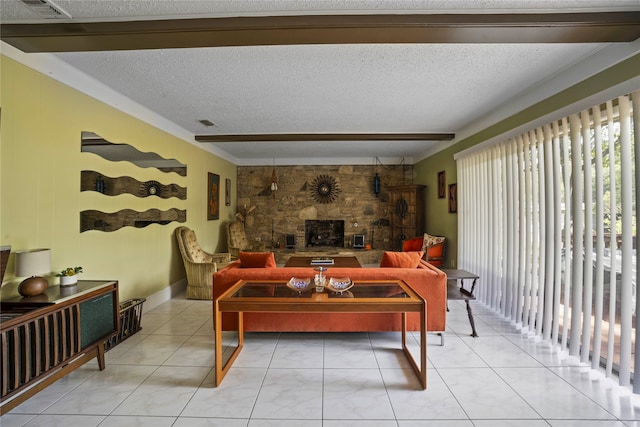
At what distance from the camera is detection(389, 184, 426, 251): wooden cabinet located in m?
6.63

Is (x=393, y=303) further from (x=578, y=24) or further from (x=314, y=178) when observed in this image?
(x=314, y=178)

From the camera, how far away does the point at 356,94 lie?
340cm

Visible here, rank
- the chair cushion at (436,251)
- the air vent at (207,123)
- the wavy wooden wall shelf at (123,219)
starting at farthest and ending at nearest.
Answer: the chair cushion at (436,251), the air vent at (207,123), the wavy wooden wall shelf at (123,219)

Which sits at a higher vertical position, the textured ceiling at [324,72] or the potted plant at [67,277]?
the textured ceiling at [324,72]

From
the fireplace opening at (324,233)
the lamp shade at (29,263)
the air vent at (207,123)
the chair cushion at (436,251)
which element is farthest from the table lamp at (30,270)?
the fireplace opening at (324,233)

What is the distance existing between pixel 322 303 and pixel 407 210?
16.2 ft

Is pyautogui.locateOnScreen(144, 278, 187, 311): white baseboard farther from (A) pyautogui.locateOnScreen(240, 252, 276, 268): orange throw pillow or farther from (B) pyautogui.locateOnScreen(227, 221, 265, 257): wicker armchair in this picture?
(A) pyautogui.locateOnScreen(240, 252, 276, 268): orange throw pillow

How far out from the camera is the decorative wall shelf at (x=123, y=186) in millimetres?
3025

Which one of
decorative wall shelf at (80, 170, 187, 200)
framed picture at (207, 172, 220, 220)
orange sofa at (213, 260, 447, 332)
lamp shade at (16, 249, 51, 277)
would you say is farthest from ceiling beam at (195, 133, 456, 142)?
lamp shade at (16, 249, 51, 277)

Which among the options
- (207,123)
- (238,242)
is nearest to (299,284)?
(207,123)

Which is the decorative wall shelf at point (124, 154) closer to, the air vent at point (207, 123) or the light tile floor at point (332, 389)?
the air vent at point (207, 123)

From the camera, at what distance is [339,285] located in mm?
2646

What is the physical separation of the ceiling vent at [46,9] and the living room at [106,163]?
1.79ft

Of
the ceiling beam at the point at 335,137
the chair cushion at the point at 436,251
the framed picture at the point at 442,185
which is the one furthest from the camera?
the framed picture at the point at 442,185
